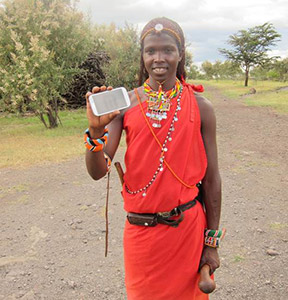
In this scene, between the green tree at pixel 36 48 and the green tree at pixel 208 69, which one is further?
the green tree at pixel 208 69

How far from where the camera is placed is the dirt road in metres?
3.04

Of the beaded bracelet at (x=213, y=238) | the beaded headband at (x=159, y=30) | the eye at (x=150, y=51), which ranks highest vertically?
the beaded headband at (x=159, y=30)

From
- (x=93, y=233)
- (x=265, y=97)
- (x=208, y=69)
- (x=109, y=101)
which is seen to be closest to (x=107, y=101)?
(x=109, y=101)

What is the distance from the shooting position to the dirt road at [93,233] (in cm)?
304

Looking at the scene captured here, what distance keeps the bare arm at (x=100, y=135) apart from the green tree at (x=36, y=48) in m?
9.00

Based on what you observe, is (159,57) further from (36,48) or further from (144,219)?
(36,48)

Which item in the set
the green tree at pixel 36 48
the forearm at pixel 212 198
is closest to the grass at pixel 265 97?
the green tree at pixel 36 48

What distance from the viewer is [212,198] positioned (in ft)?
5.71

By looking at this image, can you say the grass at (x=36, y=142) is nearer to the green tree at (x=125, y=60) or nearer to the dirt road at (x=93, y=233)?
the dirt road at (x=93, y=233)

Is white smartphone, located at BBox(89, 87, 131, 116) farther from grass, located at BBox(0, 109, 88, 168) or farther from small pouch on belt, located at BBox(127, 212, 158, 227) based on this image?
grass, located at BBox(0, 109, 88, 168)

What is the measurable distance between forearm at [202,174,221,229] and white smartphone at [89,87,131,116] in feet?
2.18

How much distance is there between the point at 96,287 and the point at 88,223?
1273 millimetres

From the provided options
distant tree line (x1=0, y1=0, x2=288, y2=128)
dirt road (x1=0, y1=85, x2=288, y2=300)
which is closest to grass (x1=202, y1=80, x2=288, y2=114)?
distant tree line (x1=0, y1=0, x2=288, y2=128)

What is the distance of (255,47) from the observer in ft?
104
